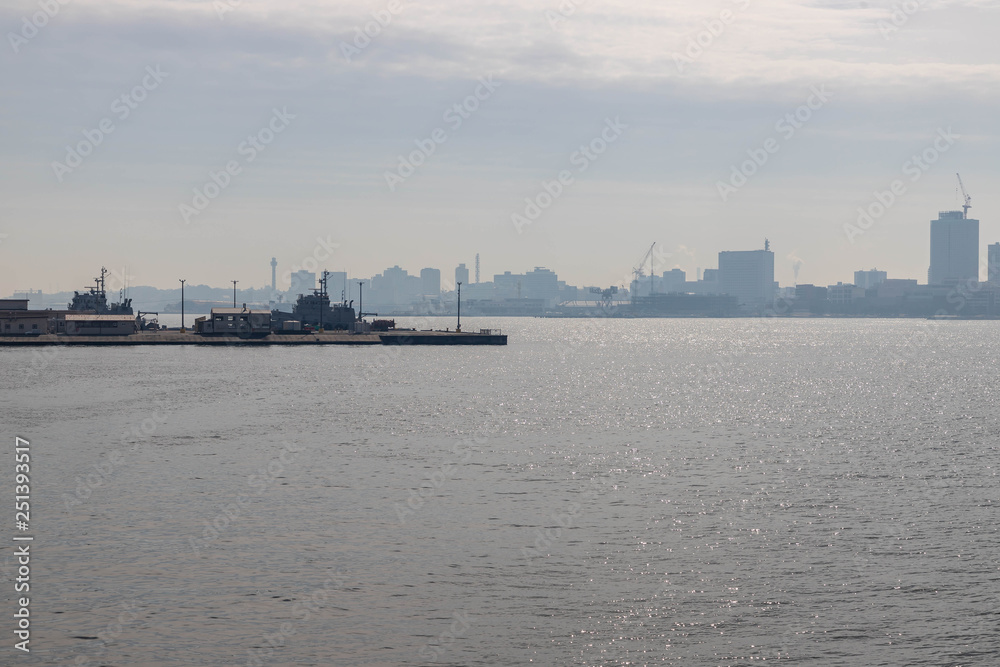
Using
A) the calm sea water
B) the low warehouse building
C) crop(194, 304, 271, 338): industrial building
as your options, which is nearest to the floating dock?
the low warehouse building

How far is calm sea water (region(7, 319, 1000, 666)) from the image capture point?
1012 inches

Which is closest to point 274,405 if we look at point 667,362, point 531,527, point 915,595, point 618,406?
point 618,406

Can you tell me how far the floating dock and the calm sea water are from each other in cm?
9221

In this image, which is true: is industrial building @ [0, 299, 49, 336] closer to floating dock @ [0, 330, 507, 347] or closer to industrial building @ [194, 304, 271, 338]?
floating dock @ [0, 330, 507, 347]

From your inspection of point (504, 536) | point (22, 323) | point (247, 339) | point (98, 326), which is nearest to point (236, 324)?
point (247, 339)

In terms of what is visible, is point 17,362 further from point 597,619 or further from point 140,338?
point 597,619

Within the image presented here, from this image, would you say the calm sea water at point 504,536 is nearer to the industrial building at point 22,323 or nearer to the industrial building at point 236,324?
the industrial building at point 236,324

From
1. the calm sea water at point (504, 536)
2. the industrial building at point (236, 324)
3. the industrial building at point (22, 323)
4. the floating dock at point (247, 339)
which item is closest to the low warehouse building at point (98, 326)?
the floating dock at point (247, 339)

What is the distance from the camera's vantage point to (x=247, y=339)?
176125mm

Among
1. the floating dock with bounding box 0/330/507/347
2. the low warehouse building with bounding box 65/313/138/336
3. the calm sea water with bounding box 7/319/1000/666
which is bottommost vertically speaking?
the calm sea water with bounding box 7/319/1000/666

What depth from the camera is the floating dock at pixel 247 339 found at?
168 m

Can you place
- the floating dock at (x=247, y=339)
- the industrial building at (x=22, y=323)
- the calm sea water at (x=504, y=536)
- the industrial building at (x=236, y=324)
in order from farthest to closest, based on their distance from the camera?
the industrial building at (x=236, y=324) < the industrial building at (x=22, y=323) < the floating dock at (x=247, y=339) < the calm sea water at (x=504, y=536)

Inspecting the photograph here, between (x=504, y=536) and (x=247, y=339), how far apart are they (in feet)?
484

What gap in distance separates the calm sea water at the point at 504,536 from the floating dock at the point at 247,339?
3630 inches
